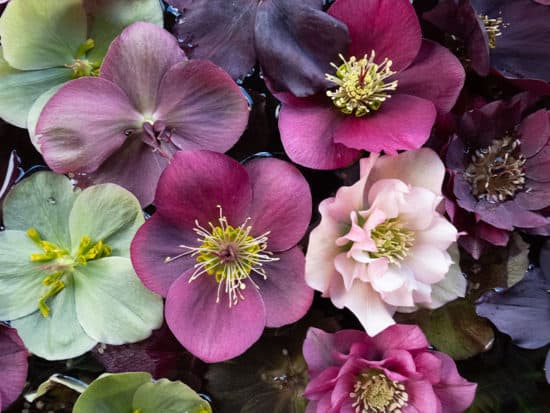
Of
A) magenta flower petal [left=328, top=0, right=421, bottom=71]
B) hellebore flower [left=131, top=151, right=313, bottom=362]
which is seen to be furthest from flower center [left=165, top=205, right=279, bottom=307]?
magenta flower petal [left=328, top=0, right=421, bottom=71]

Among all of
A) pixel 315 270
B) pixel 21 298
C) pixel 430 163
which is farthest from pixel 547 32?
pixel 21 298

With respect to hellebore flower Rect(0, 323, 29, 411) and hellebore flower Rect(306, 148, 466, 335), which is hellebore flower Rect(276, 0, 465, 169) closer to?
hellebore flower Rect(306, 148, 466, 335)

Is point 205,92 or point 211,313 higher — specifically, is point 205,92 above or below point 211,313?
above

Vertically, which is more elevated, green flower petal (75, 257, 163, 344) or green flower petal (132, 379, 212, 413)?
green flower petal (75, 257, 163, 344)

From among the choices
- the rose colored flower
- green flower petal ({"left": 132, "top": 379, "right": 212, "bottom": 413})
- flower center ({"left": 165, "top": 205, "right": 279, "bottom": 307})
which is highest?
flower center ({"left": 165, "top": 205, "right": 279, "bottom": 307})

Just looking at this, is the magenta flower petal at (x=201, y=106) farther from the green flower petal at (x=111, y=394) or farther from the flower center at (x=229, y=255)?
the green flower petal at (x=111, y=394)

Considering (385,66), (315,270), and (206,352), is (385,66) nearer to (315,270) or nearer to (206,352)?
(315,270)
